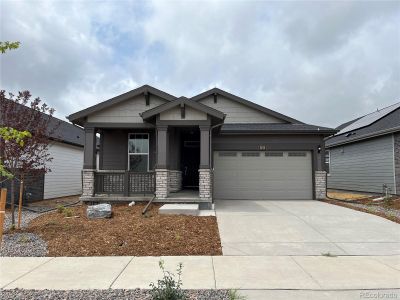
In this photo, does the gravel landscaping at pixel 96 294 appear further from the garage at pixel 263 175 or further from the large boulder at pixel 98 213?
the garage at pixel 263 175

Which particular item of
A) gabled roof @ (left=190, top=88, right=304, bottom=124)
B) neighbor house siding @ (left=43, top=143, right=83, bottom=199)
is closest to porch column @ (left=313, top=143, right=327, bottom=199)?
gabled roof @ (left=190, top=88, right=304, bottom=124)

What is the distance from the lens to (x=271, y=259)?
627cm

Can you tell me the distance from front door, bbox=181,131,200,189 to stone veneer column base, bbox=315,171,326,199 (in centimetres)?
576

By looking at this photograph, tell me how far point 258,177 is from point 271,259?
9288 millimetres

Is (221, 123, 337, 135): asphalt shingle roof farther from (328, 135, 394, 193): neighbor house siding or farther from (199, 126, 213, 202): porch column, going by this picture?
(328, 135, 394, 193): neighbor house siding

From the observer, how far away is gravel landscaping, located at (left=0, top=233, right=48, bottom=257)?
Answer: 21.7 ft

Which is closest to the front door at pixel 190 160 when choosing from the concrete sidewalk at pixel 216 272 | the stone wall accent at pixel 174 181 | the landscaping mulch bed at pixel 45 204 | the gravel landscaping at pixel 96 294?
the stone wall accent at pixel 174 181

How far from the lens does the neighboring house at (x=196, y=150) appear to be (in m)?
12.1

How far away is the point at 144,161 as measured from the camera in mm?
14594

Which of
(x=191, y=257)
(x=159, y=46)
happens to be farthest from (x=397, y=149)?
(x=191, y=257)

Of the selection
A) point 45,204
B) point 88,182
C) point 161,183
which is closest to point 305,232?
point 161,183

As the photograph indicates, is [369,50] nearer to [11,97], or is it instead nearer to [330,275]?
[330,275]

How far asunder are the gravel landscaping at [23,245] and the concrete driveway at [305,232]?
12.6 ft

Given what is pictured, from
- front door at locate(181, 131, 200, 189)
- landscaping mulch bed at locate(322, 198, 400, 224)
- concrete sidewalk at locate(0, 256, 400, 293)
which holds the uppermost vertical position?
front door at locate(181, 131, 200, 189)
